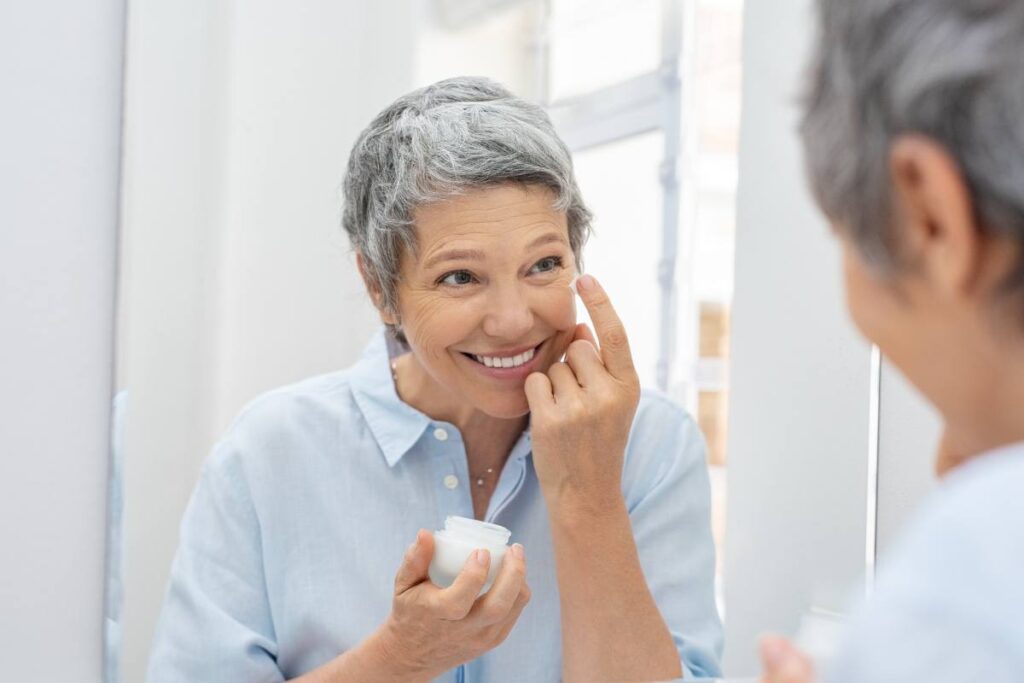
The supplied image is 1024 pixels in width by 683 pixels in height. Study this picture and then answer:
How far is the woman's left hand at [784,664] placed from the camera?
0.41 meters

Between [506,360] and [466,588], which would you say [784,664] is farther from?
[506,360]

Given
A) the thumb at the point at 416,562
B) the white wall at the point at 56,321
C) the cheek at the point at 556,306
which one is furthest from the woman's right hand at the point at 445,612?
the white wall at the point at 56,321

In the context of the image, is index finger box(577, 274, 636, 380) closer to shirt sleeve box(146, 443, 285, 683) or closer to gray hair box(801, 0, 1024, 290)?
shirt sleeve box(146, 443, 285, 683)

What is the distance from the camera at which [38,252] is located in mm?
926

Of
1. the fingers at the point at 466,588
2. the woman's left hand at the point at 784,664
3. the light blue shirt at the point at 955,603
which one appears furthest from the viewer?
the fingers at the point at 466,588

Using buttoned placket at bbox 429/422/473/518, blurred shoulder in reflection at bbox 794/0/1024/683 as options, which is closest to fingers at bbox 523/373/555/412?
buttoned placket at bbox 429/422/473/518

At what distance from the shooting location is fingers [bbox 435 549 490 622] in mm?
758

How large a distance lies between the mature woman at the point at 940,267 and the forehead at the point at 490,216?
0.45 meters

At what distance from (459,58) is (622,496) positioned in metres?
0.42

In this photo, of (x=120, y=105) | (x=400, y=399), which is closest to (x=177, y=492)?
(x=400, y=399)

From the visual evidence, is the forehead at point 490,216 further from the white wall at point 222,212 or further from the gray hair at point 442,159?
the white wall at point 222,212

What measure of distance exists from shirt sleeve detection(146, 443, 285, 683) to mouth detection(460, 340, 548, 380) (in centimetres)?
24

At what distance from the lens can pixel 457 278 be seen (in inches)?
35.1

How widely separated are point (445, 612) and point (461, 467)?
229 mm
